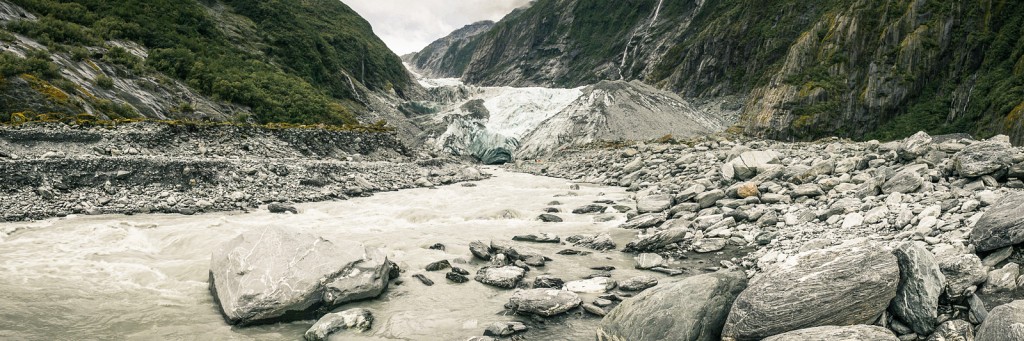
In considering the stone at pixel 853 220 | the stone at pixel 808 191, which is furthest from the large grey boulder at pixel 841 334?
the stone at pixel 808 191

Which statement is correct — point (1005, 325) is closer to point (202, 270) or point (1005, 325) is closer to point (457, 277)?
point (457, 277)

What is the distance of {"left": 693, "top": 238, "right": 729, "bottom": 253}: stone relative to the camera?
1063cm

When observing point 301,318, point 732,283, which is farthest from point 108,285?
point 732,283

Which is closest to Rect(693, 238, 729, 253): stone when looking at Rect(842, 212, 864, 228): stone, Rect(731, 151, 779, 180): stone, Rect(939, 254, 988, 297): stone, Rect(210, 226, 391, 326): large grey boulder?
Rect(842, 212, 864, 228): stone

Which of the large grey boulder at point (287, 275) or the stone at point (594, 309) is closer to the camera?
the large grey boulder at point (287, 275)

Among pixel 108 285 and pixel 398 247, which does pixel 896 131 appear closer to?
pixel 398 247

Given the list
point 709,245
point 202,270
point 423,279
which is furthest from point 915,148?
point 202,270

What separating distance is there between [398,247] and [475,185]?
48.0 feet

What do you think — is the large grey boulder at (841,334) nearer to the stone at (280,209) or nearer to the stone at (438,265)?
the stone at (438,265)

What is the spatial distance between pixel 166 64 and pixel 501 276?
3501 cm

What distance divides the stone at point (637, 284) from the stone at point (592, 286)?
0.23 m

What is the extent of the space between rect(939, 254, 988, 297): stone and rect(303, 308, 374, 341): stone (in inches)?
298

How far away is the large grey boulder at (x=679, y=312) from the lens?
5773 mm

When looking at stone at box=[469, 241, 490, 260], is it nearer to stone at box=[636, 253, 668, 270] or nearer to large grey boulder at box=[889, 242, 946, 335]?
stone at box=[636, 253, 668, 270]
